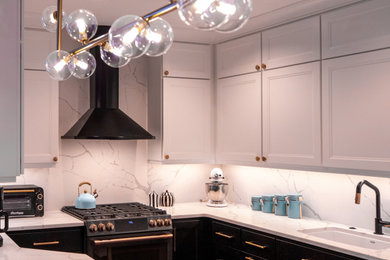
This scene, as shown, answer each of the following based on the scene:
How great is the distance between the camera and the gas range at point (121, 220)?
403 cm

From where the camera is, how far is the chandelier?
133cm

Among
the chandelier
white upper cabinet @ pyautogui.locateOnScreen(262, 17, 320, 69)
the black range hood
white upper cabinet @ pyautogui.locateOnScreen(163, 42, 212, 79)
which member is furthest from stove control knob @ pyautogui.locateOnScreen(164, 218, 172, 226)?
→ the chandelier

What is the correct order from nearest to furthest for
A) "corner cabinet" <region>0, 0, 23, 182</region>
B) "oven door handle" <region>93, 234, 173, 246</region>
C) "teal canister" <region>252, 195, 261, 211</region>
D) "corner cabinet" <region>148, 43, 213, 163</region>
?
"corner cabinet" <region>0, 0, 23, 182</region>
"oven door handle" <region>93, 234, 173, 246</region>
"teal canister" <region>252, 195, 261, 211</region>
"corner cabinet" <region>148, 43, 213, 163</region>

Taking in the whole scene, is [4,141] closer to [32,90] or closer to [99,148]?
[32,90]

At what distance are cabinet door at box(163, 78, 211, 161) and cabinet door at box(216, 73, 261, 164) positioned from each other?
0.41ft

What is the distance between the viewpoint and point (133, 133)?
14.9 ft

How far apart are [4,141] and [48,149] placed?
181cm

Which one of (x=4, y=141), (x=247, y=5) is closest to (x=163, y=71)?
(x=4, y=141)

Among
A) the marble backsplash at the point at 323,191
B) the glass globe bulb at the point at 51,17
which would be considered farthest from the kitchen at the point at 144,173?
the glass globe bulb at the point at 51,17

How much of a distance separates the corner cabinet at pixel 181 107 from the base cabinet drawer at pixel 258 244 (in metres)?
1.11

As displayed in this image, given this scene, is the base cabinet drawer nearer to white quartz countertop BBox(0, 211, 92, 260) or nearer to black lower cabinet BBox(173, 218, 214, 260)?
black lower cabinet BBox(173, 218, 214, 260)

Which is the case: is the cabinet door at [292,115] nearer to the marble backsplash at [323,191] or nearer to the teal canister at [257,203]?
the marble backsplash at [323,191]

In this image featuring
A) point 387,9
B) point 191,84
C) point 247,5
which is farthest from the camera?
→ point 191,84

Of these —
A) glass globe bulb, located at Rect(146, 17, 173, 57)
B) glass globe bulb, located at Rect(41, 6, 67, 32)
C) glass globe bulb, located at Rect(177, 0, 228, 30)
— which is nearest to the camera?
glass globe bulb, located at Rect(177, 0, 228, 30)
